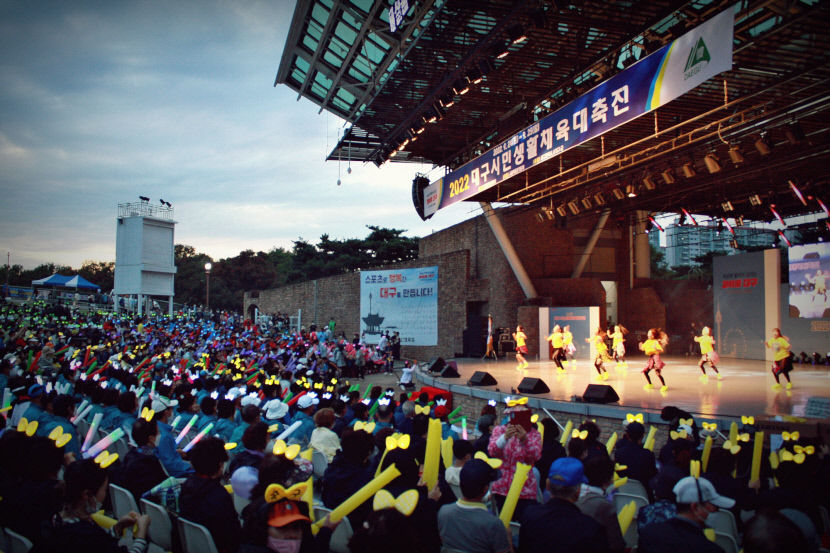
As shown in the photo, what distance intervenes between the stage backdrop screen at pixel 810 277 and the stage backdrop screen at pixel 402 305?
12.3 metres

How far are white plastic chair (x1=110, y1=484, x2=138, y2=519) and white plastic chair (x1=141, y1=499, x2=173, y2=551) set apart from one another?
22 cm

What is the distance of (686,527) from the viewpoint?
241 centimetres

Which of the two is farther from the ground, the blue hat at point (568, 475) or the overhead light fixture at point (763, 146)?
the overhead light fixture at point (763, 146)

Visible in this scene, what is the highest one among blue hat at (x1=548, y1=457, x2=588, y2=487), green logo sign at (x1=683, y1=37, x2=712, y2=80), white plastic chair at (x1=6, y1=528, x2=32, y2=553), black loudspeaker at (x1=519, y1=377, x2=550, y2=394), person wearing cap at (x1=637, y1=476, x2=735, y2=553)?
green logo sign at (x1=683, y1=37, x2=712, y2=80)

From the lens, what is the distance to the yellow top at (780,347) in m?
11.7

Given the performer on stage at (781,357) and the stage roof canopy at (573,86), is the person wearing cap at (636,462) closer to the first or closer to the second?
the stage roof canopy at (573,86)

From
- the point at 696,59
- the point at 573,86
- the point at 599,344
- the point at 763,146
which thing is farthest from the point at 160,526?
the point at 599,344

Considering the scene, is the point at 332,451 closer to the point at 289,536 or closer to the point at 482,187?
the point at 289,536

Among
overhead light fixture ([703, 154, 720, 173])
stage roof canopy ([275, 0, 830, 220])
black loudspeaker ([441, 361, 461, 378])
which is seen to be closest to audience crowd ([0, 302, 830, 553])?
stage roof canopy ([275, 0, 830, 220])

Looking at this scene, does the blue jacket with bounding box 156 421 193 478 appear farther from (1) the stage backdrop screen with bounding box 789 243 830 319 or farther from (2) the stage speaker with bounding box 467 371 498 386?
(1) the stage backdrop screen with bounding box 789 243 830 319

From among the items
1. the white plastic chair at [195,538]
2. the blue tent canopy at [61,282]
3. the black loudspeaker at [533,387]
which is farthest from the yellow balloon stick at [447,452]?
the blue tent canopy at [61,282]

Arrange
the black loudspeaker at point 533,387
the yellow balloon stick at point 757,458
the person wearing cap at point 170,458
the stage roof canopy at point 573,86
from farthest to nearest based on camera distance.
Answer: the black loudspeaker at point 533,387
the stage roof canopy at point 573,86
the person wearing cap at point 170,458
the yellow balloon stick at point 757,458

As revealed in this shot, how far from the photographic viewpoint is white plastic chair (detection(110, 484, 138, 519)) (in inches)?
135

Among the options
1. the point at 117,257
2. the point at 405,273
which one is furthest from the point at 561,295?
the point at 117,257
